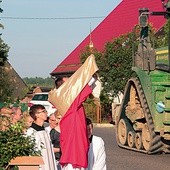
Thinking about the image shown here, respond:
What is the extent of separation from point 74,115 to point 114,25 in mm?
39523

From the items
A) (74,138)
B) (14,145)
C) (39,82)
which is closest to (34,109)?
(74,138)

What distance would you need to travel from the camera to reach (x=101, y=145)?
25.4ft

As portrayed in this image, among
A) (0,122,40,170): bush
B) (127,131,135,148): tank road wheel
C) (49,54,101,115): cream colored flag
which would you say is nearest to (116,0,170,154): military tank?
(127,131,135,148): tank road wheel

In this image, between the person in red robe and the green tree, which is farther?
the green tree

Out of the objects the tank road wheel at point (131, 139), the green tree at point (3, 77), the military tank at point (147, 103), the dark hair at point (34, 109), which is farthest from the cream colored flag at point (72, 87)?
the green tree at point (3, 77)

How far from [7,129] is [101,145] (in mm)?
1246

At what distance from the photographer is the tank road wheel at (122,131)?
18688mm

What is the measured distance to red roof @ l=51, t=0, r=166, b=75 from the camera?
4397 centimetres

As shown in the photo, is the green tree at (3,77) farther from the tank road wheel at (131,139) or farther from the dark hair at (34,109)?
the dark hair at (34,109)

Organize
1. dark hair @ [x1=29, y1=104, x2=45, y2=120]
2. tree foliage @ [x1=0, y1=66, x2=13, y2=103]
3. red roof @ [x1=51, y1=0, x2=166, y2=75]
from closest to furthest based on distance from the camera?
dark hair @ [x1=29, y1=104, x2=45, y2=120]
tree foliage @ [x1=0, y1=66, x2=13, y2=103]
red roof @ [x1=51, y1=0, x2=166, y2=75]

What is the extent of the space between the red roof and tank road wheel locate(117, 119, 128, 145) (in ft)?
75.3

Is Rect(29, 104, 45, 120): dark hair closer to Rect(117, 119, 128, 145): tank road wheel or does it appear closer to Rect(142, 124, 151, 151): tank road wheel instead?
Rect(142, 124, 151, 151): tank road wheel

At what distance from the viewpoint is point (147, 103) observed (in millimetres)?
17000

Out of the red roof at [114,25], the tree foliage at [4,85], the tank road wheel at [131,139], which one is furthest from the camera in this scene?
the red roof at [114,25]
